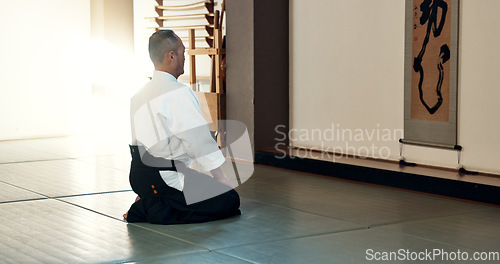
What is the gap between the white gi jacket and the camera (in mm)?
3854

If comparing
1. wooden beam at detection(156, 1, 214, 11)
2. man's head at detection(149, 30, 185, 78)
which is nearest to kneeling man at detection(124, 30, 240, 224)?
man's head at detection(149, 30, 185, 78)

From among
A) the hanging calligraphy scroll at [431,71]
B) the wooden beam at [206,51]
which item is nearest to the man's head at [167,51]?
the hanging calligraphy scroll at [431,71]

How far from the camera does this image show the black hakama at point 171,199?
3949 mm

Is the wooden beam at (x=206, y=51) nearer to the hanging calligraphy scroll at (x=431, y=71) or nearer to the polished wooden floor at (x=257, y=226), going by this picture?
the polished wooden floor at (x=257, y=226)

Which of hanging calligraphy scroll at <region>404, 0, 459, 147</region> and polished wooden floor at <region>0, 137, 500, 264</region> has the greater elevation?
hanging calligraphy scroll at <region>404, 0, 459, 147</region>

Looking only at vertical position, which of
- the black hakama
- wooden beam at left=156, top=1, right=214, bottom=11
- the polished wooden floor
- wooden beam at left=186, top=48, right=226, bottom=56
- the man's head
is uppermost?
wooden beam at left=156, top=1, right=214, bottom=11

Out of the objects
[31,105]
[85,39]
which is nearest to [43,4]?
[85,39]

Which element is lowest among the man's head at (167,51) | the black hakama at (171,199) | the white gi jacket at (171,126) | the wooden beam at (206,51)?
the black hakama at (171,199)

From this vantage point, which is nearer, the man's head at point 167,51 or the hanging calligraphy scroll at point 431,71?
the man's head at point 167,51

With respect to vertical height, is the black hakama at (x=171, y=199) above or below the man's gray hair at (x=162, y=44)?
below

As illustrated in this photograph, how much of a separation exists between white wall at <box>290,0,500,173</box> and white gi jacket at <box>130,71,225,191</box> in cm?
206

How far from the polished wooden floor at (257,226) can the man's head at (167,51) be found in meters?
0.93

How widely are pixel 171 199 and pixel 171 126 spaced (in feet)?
1.42

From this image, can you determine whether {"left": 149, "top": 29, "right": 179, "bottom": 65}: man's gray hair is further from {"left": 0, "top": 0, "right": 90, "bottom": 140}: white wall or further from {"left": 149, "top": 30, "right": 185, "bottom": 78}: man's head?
{"left": 0, "top": 0, "right": 90, "bottom": 140}: white wall
